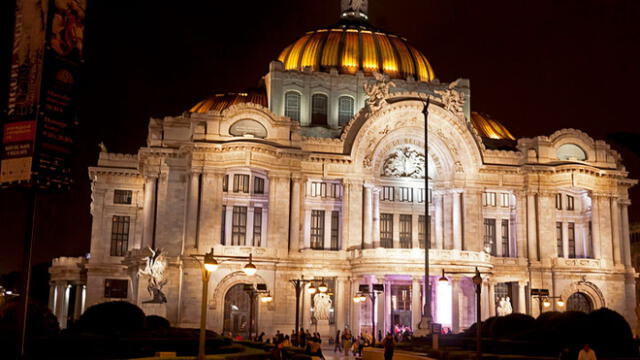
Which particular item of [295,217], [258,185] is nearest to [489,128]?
[295,217]

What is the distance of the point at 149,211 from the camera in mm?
63469

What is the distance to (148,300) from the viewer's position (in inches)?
2280

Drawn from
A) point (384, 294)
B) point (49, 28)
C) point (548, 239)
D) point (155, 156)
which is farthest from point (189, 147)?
point (49, 28)

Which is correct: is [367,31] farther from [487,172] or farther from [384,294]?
[384,294]

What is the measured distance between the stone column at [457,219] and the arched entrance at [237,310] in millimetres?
18059

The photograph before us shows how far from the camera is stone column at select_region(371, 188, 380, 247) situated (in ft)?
211

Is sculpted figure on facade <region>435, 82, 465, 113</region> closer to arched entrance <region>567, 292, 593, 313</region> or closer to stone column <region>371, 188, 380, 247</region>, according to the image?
stone column <region>371, 188, 380, 247</region>

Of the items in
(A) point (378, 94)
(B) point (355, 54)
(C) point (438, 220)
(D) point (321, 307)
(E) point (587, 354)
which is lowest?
(E) point (587, 354)

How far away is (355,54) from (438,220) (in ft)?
61.9

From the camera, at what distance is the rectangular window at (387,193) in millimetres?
67875

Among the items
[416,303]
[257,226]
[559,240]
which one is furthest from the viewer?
[559,240]

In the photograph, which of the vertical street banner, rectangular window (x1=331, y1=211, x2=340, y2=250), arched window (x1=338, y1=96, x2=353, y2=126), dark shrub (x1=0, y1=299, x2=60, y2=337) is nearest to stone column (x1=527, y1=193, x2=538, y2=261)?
rectangular window (x1=331, y1=211, x2=340, y2=250)

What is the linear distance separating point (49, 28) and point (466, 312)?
159ft

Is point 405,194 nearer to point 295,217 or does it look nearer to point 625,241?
point 295,217
